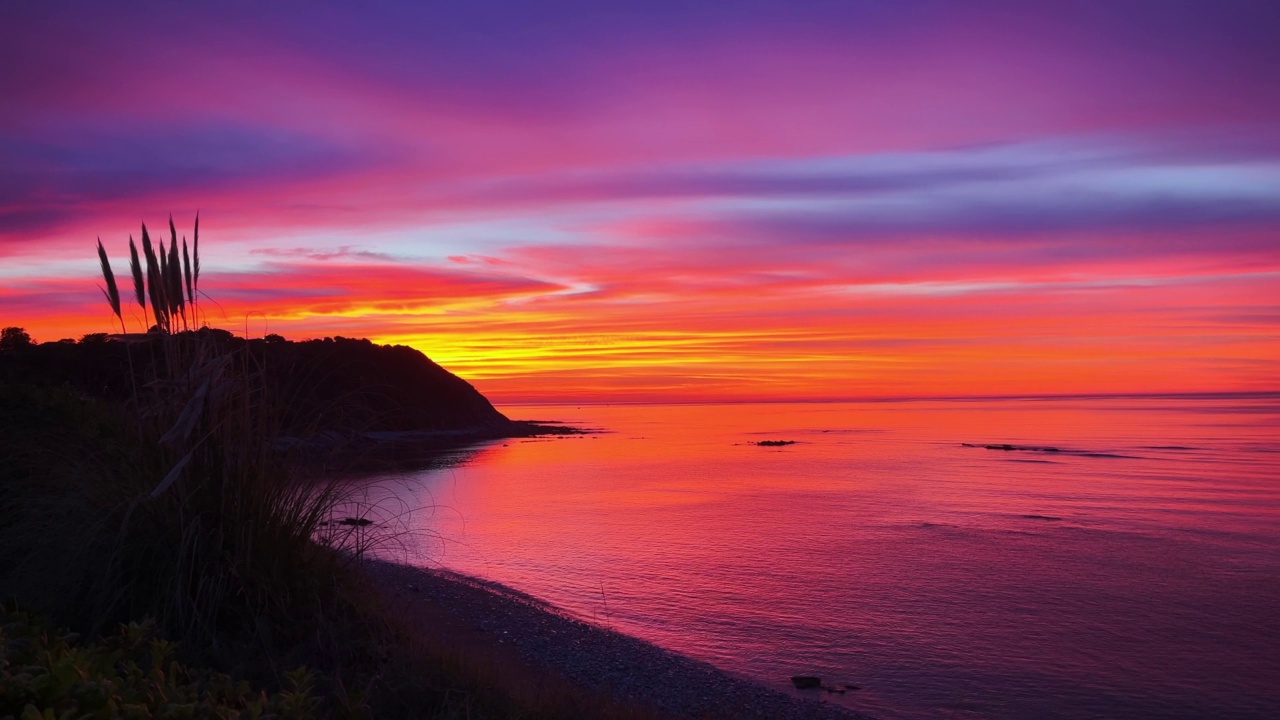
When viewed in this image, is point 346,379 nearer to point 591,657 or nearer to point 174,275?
point 591,657

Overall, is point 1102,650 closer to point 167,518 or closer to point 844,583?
point 844,583

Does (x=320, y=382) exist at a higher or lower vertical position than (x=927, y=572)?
higher

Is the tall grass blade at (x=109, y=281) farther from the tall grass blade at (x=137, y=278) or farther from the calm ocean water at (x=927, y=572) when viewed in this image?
the calm ocean water at (x=927, y=572)

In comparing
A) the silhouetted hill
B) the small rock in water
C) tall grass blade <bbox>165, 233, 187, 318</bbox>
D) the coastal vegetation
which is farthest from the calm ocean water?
tall grass blade <bbox>165, 233, 187, 318</bbox>

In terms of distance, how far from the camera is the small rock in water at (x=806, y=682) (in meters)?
12.8

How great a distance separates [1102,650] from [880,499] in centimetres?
2431

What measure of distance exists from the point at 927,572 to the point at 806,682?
35.7 feet

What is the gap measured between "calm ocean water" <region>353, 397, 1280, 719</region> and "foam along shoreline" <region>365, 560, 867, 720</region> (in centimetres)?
101

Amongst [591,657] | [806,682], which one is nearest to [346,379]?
[591,657]

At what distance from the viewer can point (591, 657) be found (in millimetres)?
13203

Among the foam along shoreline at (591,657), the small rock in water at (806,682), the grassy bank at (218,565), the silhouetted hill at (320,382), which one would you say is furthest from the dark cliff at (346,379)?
the small rock in water at (806,682)

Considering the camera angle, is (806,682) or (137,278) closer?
(137,278)

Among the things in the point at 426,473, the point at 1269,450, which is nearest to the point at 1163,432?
the point at 1269,450

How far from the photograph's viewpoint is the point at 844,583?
21000 mm
